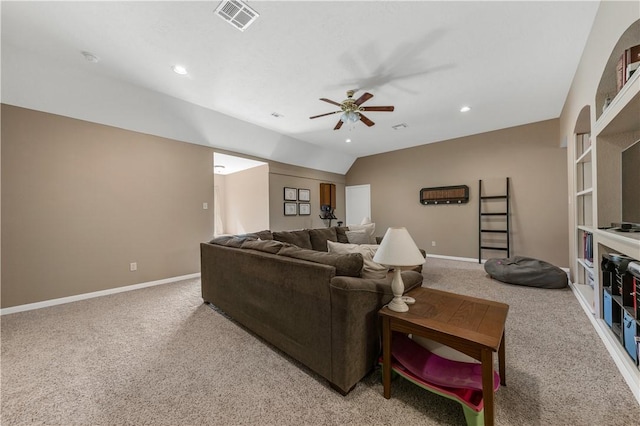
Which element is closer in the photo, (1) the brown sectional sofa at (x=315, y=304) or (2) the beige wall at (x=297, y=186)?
(1) the brown sectional sofa at (x=315, y=304)

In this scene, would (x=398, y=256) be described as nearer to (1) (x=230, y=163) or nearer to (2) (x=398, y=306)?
(2) (x=398, y=306)

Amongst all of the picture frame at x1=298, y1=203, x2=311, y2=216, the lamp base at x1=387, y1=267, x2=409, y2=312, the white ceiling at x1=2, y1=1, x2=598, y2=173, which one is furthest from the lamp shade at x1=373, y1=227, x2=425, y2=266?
the picture frame at x1=298, y1=203, x2=311, y2=216

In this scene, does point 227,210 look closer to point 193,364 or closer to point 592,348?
point 193,364

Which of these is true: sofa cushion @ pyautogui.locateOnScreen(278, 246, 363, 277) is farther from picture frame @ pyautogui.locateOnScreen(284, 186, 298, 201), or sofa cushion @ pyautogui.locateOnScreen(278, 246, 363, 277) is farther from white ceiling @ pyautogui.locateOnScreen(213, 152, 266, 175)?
picture frame @ pyautogui.locateOnScreen(284, 186, 298, 201)

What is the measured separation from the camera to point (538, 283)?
3.34 meters

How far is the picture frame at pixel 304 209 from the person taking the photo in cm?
635

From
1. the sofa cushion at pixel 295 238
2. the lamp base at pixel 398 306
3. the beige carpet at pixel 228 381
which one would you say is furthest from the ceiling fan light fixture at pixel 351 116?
the beige carpet at pixel 228 381

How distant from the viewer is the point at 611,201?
2096mm

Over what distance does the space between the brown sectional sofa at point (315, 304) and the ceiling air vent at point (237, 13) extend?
1947mm

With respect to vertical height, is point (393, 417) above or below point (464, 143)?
below

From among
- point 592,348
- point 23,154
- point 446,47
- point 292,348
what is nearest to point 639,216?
point 592,348

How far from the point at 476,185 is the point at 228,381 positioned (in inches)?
225

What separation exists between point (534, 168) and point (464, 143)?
1.37 metres

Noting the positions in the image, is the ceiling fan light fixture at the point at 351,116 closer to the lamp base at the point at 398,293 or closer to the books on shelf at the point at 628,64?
the books on shelf at the point at 628,64
